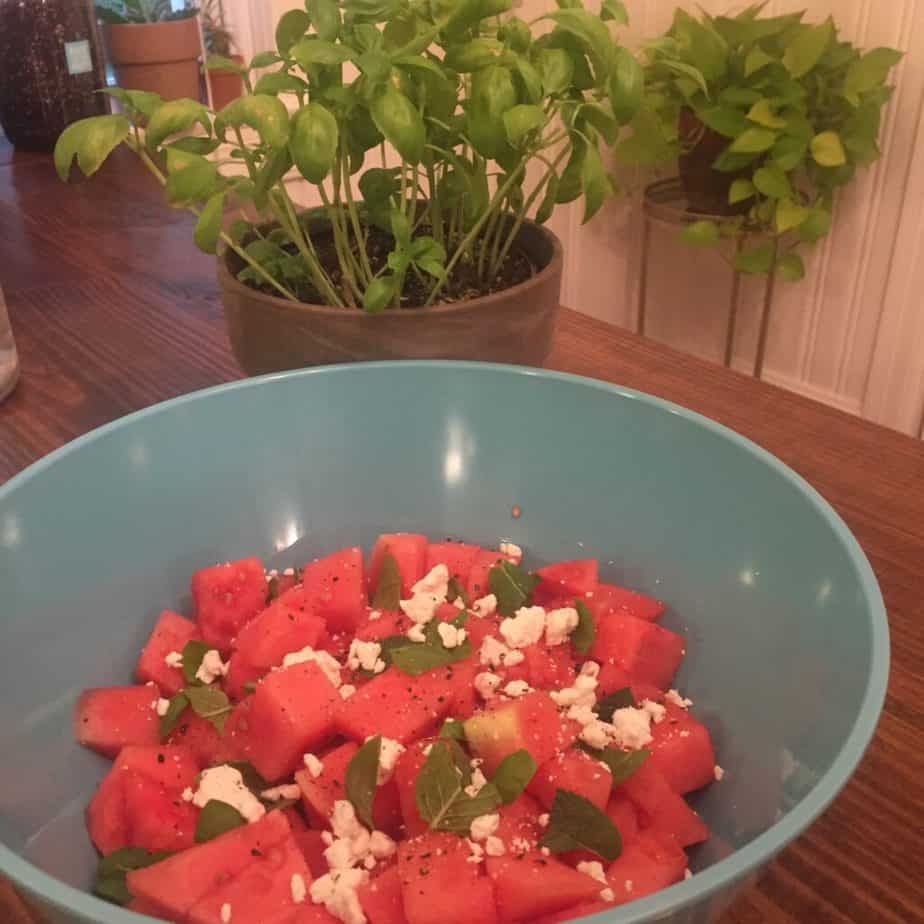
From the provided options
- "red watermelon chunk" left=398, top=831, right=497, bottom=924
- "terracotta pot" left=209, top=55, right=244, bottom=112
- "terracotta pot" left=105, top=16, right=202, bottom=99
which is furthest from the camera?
"terracotta pot" left=209, top=55, right=244, bottom=112

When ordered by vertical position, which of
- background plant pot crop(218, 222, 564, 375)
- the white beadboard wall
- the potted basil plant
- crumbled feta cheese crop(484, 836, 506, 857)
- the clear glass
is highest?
the potted basil plant

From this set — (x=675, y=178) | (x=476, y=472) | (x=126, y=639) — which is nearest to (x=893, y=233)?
(x=675, y=178)

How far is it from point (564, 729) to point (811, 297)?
178 centimetres

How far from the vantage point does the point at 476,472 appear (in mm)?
836

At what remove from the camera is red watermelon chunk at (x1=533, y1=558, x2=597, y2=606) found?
2.46 feet

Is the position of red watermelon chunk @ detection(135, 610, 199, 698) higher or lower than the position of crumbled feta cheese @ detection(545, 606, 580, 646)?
lower

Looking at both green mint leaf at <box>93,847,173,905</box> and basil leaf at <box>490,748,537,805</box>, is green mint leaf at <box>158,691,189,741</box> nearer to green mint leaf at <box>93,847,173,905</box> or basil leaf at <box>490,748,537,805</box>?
green mint leaf at <box>93,847,173,905</box>

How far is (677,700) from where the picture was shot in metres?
0.67

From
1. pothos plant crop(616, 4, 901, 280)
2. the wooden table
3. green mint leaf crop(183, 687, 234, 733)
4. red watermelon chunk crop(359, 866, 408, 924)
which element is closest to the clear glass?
the wooden table

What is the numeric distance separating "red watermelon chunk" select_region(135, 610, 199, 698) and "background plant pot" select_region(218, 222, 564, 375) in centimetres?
26

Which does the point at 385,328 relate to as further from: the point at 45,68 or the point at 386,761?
the point at 45,68

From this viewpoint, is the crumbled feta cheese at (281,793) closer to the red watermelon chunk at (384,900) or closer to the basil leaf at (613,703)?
the red watermelon chunk at (384,900)

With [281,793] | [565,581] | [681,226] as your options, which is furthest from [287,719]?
[681,226]

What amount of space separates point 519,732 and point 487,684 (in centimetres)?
7
